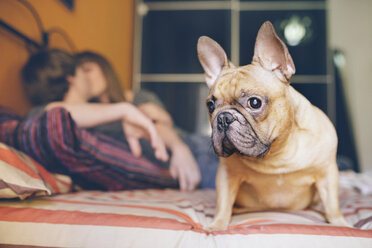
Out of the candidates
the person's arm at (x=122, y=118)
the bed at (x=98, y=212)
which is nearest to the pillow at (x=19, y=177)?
the bed at (x=98, y=212)

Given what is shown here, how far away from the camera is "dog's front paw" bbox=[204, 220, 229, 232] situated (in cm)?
90

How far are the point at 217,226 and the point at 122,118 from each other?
82 centimetres

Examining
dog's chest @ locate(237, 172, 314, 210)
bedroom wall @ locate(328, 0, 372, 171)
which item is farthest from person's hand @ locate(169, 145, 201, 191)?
bedroom wall @ locate(328, 0, 372, 171)

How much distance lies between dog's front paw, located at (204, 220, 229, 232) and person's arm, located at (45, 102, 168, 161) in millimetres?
661

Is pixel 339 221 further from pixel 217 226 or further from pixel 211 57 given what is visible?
pixel 211 57

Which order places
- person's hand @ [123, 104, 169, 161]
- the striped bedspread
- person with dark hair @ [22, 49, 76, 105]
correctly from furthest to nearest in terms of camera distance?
person with dark hair @ [22, 49, 76, 105] < person's hand @ [123, 104, 169, 161] < the striped bedspread

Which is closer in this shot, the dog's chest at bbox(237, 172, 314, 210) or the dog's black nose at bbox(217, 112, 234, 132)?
the dog's black nose at bbox(217, 112, 234, 132)

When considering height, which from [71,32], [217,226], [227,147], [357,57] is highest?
[357,57]

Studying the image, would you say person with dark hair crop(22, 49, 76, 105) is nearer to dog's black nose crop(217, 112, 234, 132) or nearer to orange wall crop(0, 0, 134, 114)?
orange wall crop(0, 0, 134, 114)

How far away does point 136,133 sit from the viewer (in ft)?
5.26

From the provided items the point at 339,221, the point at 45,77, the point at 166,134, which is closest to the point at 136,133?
the point at 166,134

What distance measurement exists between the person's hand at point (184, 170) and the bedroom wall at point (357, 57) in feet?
8.30

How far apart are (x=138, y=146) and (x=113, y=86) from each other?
1.96ft

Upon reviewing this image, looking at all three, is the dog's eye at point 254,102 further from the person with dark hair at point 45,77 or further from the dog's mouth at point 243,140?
the person with dark hair at point 45,77
